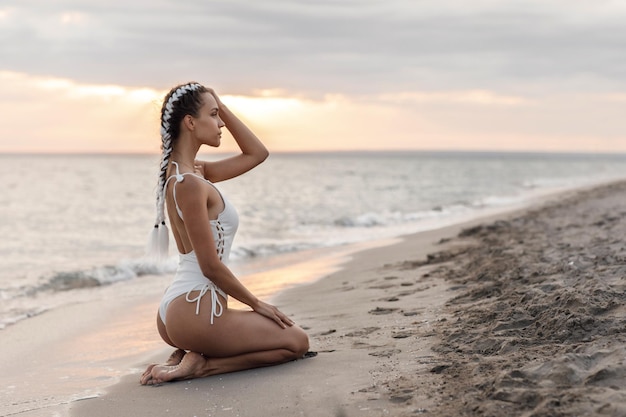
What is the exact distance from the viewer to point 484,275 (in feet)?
22.2

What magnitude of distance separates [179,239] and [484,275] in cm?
334

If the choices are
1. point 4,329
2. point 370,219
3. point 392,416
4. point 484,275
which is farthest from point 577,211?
point 392,416

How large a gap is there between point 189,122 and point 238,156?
76 cm

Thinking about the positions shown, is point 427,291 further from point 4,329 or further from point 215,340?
point 4,329

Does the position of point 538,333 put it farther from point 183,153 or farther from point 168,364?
point 183,153

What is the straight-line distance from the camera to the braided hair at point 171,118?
447cm

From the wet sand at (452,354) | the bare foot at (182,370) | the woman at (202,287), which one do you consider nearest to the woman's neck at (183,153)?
the woman at (202,287)

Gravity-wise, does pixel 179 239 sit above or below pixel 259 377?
above

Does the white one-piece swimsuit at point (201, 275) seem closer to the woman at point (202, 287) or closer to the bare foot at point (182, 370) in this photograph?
the woman at point (202, 287)

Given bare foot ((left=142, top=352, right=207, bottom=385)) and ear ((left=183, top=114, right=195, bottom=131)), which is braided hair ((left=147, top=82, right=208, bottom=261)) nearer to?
ear ((left=183, top=114, right=195, bottom=131))

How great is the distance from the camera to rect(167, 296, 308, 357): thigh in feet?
14.5

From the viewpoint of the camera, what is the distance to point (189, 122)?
4.49m

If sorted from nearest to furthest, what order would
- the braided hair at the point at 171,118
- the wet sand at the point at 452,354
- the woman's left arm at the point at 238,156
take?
the wet sand at the point at 452,354
the braided hair at the point at 171,118
the woman's left arm at the point at 238,156

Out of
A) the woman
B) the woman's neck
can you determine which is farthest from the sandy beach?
the woman's neck
